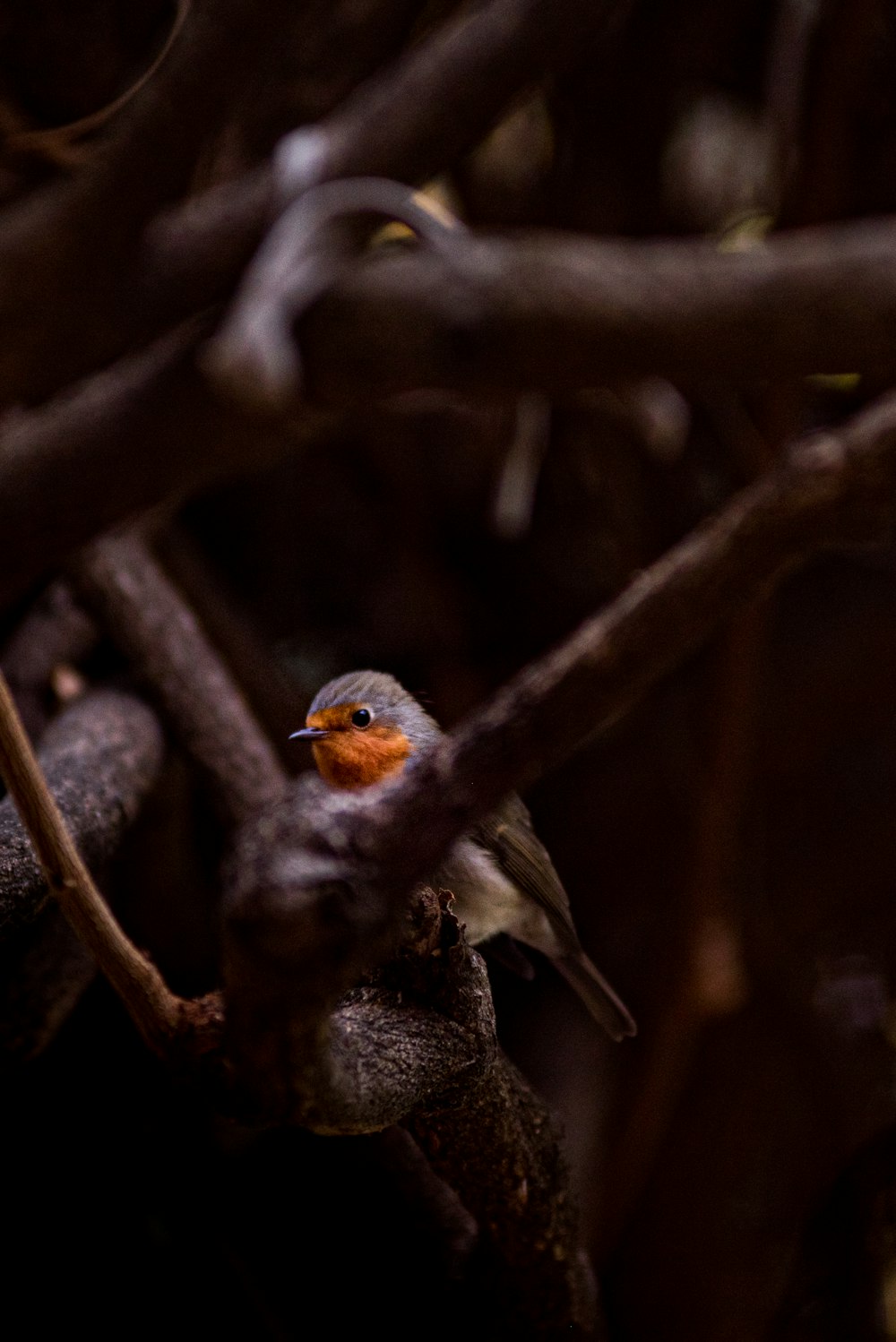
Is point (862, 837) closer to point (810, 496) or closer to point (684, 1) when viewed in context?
point (684, 1)

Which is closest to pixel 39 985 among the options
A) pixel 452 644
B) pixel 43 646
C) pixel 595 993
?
pixel 595 993

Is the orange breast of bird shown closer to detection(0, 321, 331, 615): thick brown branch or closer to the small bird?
the small bird

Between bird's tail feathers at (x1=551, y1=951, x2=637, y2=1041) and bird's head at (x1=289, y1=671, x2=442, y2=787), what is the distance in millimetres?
460

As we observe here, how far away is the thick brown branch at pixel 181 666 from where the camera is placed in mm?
2457

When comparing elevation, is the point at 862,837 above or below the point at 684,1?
below

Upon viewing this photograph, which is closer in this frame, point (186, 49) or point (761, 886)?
point (186, 49)

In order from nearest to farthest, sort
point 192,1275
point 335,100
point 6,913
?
point 6,913 < point 192,1275 < point 335,100

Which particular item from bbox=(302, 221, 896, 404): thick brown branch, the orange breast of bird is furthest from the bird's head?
bbox=(302, 221, 896, 404): thick brown branch

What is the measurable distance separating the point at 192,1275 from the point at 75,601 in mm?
1665

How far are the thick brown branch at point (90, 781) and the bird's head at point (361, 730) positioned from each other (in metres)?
0.35

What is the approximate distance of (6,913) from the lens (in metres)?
1.36

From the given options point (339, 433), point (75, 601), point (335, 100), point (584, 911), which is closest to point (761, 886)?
point (584, 911)

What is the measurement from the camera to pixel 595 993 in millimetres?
1854

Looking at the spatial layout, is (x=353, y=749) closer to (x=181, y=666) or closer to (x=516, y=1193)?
(x=516, y=1193)
